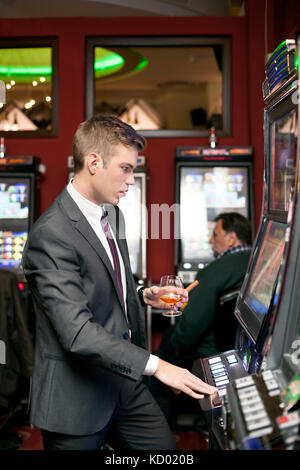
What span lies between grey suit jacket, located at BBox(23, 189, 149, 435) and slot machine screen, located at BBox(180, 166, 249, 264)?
2.42 metres

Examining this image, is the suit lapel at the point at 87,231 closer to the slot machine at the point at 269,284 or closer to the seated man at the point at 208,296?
the slot machine at the point at 269,284

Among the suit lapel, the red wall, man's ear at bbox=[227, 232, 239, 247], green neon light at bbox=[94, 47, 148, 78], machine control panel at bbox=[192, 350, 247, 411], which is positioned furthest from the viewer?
green neon light at bbox=[94, 47, 148, 78]

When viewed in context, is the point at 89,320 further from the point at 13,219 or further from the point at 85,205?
the point at 13,219

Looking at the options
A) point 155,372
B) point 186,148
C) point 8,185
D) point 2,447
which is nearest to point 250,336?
point 155,372

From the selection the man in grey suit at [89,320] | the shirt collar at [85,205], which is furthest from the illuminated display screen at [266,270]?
the shirt collar at [85,205]

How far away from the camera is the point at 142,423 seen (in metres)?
1.82

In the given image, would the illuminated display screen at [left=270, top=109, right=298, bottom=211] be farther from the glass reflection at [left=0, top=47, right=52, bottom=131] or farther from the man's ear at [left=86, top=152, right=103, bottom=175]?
the glass reflection at [left=0, top=47, right=52, bottom=131]

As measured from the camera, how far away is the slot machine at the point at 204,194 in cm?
407

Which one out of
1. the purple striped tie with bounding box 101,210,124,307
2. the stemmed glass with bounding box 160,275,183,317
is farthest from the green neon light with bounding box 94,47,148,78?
the stemmed glass with bounding box 160,275,183,317

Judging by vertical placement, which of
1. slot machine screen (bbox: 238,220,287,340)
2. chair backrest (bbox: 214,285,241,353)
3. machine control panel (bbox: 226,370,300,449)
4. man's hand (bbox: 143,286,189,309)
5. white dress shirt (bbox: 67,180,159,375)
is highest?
white dress shirt (bbox: 67,180,159,375)

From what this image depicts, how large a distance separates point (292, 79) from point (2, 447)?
271 cm

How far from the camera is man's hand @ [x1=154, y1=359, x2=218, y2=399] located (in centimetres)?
134

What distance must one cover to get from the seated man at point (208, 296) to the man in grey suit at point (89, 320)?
0.81 meters

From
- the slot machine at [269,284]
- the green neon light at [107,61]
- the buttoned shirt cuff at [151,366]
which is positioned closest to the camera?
the slot machine at [269,284]
